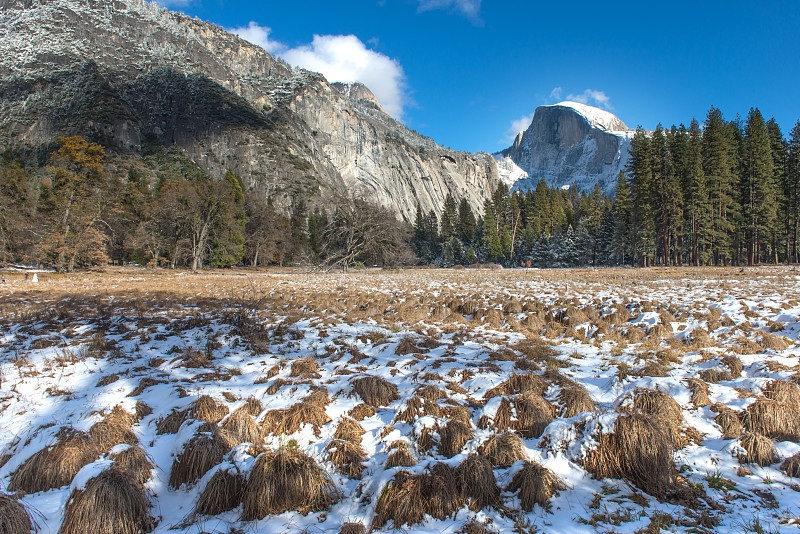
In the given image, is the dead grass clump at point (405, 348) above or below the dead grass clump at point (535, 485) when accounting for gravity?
above

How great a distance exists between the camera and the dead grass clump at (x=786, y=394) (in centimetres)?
380

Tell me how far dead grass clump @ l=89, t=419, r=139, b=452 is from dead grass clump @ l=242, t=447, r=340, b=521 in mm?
1943

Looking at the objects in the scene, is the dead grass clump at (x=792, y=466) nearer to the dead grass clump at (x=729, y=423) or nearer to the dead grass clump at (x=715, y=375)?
the dead grass clump at (x=729, y=423)

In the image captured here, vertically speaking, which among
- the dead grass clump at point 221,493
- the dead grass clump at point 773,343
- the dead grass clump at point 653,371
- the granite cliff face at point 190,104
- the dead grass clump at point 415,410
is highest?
the granite cliff face at point 190,104

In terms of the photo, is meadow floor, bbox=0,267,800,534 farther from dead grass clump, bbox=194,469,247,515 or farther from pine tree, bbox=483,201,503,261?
pine tree, bbox=483,201,503,261

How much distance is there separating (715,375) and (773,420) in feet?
4.49

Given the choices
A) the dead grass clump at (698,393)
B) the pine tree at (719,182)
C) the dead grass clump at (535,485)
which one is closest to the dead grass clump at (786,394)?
the dead grass clump at (698,393)

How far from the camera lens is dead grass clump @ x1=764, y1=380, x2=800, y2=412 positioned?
380cm

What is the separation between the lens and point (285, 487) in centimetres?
312

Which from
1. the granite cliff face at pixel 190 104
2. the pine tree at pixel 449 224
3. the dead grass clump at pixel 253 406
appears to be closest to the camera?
the dead grass clump at pixel 253 406

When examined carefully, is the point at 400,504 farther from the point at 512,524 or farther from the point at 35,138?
the point at 35,138

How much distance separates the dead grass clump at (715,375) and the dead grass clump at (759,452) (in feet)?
5.27

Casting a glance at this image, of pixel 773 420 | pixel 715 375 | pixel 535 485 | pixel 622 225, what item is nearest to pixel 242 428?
pixel 535 485

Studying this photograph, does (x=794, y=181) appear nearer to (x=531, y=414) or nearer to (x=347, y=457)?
(x=531, y=414)
